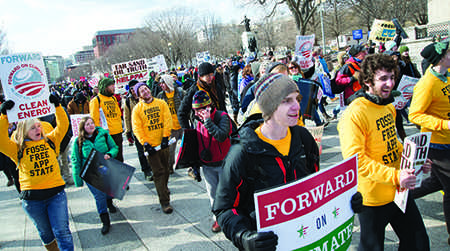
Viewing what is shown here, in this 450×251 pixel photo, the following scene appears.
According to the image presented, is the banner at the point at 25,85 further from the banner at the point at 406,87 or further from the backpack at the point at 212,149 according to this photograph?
the banner at the point at 406,87

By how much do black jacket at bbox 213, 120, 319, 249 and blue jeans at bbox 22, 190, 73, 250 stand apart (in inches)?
93.3

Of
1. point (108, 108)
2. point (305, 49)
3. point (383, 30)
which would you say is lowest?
point (108, 108)

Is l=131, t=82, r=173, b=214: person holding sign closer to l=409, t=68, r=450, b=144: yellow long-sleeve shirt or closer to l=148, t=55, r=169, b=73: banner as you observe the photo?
l=409, t=68, r=450, b=144: yellow long-sleeve shirt

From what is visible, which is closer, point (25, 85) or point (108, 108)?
point (25, 85)

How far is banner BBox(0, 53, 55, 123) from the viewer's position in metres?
3.65

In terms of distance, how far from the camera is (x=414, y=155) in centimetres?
204

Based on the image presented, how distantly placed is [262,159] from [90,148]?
10.5 ft

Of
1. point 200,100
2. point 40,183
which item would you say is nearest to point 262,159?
point 200,100

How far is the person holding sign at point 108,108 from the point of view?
5691mm

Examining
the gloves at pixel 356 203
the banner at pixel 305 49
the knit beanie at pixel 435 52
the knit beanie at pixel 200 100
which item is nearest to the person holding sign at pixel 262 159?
the gloves at pixel 356 203

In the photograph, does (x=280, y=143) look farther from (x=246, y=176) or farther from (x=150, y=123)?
(x=150, y=123)

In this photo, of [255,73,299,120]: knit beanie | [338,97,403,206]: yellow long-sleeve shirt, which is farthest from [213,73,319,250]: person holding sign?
[338,97,403,206]: yellow long-sleeve shirt

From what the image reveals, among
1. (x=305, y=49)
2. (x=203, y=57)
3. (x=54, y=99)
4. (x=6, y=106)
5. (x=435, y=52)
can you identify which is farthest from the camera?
(x=203, y=57)

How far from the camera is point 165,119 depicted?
4.90m
